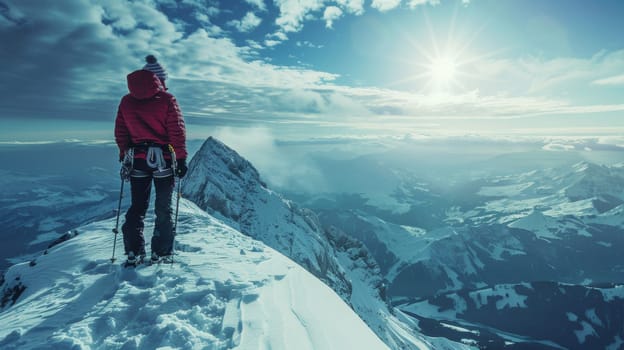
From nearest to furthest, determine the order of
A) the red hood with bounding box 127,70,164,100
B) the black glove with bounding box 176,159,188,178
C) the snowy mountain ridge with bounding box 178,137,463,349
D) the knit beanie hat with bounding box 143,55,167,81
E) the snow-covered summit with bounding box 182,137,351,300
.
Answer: the red hood with bounding box 127,70,164,100, the knit beanie hat with bounding box 143,55,167,81, the black glove with bounding box 176,159,188,178, the snowy mountain ridge with bounding box 178,137,463,349, the snow-covered summit with bounding box 182,137,351,300

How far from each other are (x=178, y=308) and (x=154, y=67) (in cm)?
668

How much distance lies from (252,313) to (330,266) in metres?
133

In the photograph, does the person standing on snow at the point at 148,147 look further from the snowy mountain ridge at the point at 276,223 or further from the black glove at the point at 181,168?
the snowy mountain ridge at the point at 276,223

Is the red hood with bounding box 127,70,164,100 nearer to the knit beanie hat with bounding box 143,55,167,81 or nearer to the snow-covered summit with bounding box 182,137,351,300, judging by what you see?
the knit beanie hat with bounding box 143,55,167,81

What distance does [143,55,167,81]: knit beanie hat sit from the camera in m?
9.37

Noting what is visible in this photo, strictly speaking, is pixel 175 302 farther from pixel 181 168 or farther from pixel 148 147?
pixel 148 147

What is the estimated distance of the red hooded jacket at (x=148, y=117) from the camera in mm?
8812

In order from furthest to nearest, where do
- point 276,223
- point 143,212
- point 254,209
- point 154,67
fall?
point 254,209 → point 276,223 → point 143,212 → point 154,67

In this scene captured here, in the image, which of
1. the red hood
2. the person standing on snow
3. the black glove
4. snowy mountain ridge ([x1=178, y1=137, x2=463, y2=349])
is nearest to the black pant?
the person standing on snow

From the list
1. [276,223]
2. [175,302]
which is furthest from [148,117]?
[276,223]

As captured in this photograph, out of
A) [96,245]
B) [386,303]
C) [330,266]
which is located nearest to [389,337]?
[330,266]

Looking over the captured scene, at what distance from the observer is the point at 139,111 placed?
29.9ft

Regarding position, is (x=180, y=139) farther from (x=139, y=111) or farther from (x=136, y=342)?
(x=136, y=342)

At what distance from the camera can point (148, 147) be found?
9.45 metres
